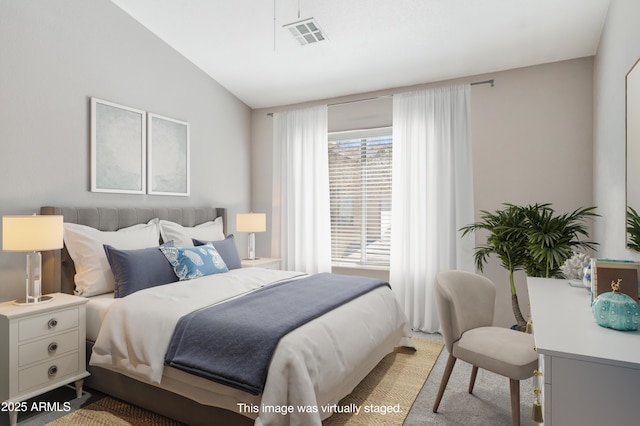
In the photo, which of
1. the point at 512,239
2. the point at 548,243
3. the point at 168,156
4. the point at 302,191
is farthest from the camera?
the point at 302,191

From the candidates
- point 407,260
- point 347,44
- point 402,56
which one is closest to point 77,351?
point 407,260

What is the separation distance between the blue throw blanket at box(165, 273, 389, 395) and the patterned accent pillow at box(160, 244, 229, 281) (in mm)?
790

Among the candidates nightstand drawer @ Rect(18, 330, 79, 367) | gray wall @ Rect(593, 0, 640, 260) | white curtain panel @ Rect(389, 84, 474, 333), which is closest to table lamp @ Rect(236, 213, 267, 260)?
white curtain panel @ Rect(389, 84, 474, 333)

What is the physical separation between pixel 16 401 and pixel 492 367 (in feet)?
8.94

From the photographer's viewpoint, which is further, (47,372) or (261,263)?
(261,263)

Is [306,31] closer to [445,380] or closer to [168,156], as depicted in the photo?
[168,156]

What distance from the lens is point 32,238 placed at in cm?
236

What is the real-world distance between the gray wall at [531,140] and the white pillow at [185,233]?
2.76 meters

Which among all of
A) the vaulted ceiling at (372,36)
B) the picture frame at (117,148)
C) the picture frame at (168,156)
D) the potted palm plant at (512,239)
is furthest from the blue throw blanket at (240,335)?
the vaulted ceiling at (372,36)

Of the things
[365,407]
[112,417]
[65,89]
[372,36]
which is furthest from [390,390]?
[65,89]

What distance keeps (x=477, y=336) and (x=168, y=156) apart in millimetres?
3321

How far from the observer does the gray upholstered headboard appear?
2.79 m

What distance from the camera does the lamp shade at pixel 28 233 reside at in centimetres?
233

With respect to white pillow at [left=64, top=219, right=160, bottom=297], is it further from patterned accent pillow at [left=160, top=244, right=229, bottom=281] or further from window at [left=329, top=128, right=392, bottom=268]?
window at [left=329, top=128, right=392, bottom=268]
